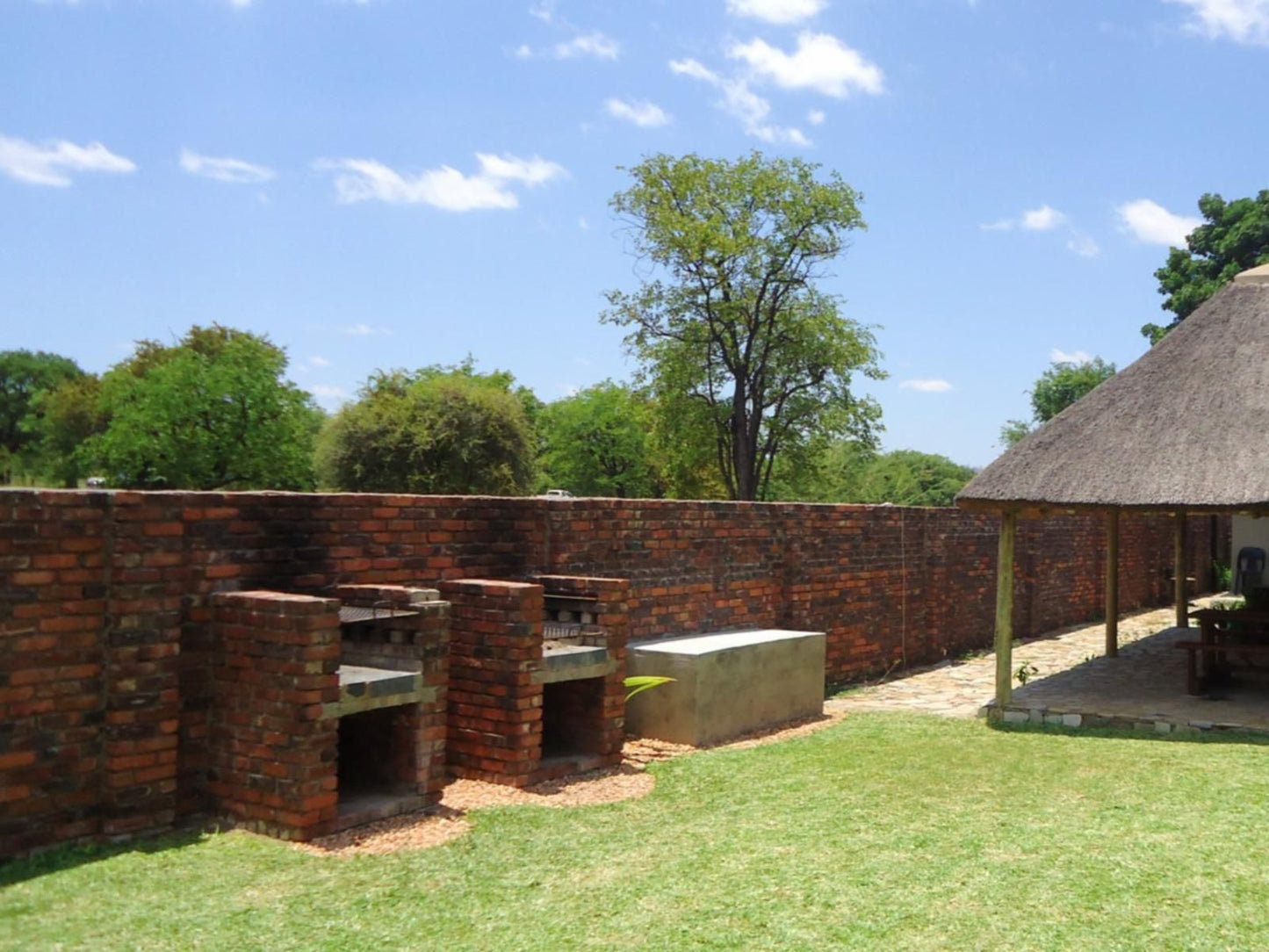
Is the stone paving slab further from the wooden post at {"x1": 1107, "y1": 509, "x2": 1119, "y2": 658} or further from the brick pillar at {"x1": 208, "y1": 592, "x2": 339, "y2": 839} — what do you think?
the brick pillar at {"x1": 208, "y1": 592, "x2": 339, "y2": 839}

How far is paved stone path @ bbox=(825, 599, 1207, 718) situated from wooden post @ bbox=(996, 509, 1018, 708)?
361 mm

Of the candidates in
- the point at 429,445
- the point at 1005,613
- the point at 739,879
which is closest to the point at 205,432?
the point at 429,445

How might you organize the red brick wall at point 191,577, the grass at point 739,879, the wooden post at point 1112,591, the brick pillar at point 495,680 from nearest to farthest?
the grass at point 739,879 < the red brick wall at point 191,577 < the brick pillar at point 495,680 < the wooden post at point 1112,591

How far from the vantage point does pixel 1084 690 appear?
10797mm

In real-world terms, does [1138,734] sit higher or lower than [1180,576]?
lower

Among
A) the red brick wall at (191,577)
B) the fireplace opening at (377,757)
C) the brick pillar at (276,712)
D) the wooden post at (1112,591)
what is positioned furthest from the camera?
the wooden post at (1112,591)

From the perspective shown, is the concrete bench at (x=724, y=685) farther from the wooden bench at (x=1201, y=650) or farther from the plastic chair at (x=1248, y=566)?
the plastic chair at (x=1248, y=566)

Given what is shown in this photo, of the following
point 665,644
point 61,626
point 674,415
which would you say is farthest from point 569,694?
point 674,415

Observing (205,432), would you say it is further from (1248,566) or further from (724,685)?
(724,685)

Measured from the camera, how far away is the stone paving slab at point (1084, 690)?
9648 millimetres

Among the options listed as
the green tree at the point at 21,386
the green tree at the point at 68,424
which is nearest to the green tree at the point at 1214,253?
the green tree at the point at 68,424

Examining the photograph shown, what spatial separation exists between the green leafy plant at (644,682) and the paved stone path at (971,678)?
2.49 meters

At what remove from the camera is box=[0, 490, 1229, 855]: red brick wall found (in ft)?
16.1

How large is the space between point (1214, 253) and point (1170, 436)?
31.8m
